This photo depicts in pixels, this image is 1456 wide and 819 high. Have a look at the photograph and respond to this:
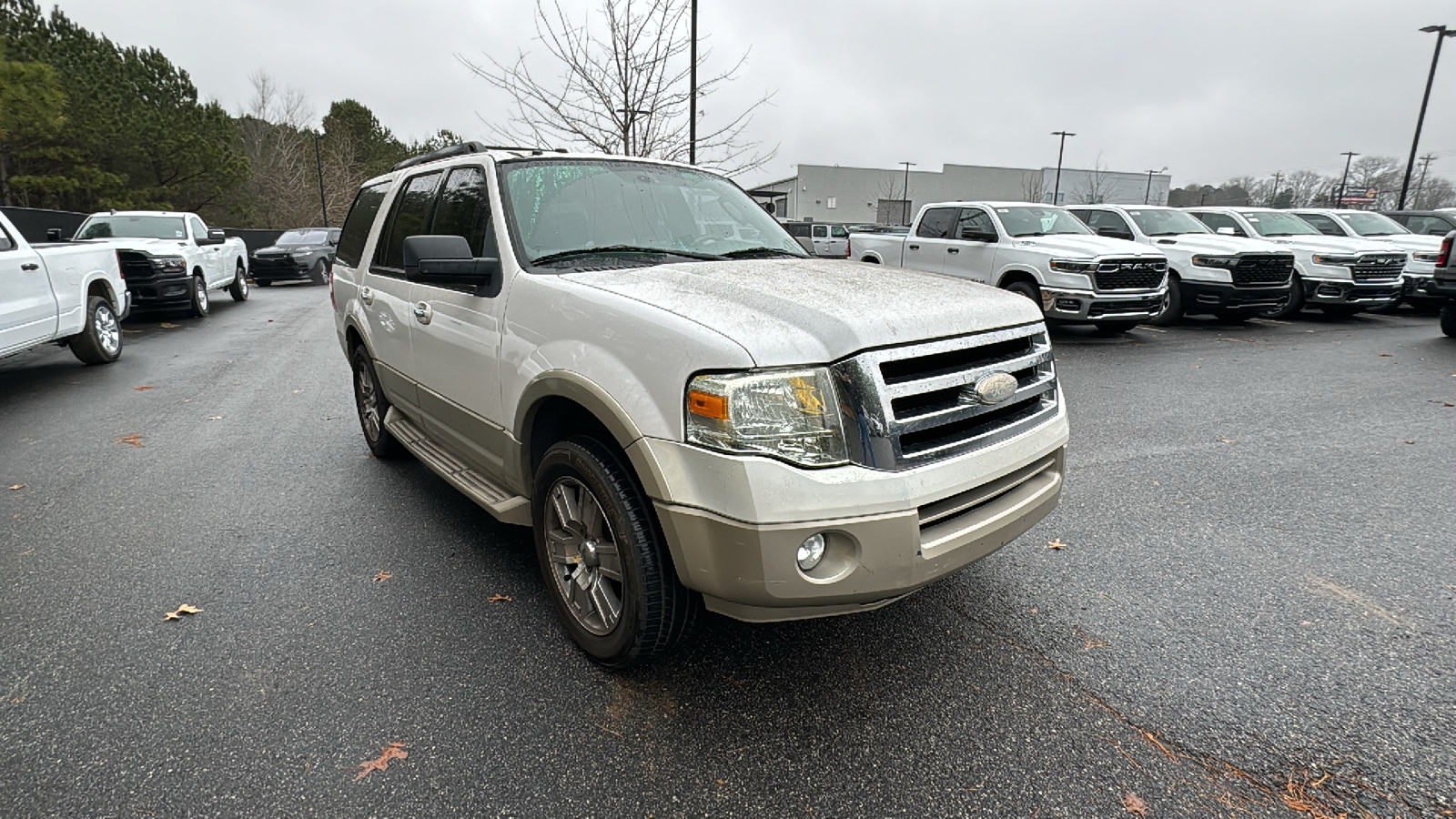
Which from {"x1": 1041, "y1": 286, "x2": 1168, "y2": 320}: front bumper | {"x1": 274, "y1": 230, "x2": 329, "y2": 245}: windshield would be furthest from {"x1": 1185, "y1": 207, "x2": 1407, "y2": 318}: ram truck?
{"x1": 274, "y1": 230, "x2": 329, "y2": 245}: windshield

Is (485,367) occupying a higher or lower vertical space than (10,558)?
higher

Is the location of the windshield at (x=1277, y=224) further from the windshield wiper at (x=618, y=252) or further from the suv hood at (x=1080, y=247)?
the windshield wiper at (x=618, y=252)

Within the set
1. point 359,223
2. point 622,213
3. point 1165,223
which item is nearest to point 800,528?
point 622,213

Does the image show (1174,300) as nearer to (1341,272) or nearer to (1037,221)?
(1037,221)

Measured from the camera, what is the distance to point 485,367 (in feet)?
10.2

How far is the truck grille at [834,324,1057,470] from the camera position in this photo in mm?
2164

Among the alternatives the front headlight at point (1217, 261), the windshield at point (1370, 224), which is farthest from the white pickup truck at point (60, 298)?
Result: the windshield at point (1370, 224)

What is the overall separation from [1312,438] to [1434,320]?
10910 millimetres

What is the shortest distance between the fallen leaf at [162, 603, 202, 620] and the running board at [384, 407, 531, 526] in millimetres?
1087

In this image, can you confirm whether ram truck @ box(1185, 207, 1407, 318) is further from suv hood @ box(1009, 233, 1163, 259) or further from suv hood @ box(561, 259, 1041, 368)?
suv hood @ box(561, 259, 1041, 368)

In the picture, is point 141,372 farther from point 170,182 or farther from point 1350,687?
point 170,182

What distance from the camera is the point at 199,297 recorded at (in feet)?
42.4

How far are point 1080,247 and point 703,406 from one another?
9.30 m

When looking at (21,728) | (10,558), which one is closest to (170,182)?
(10,558)
